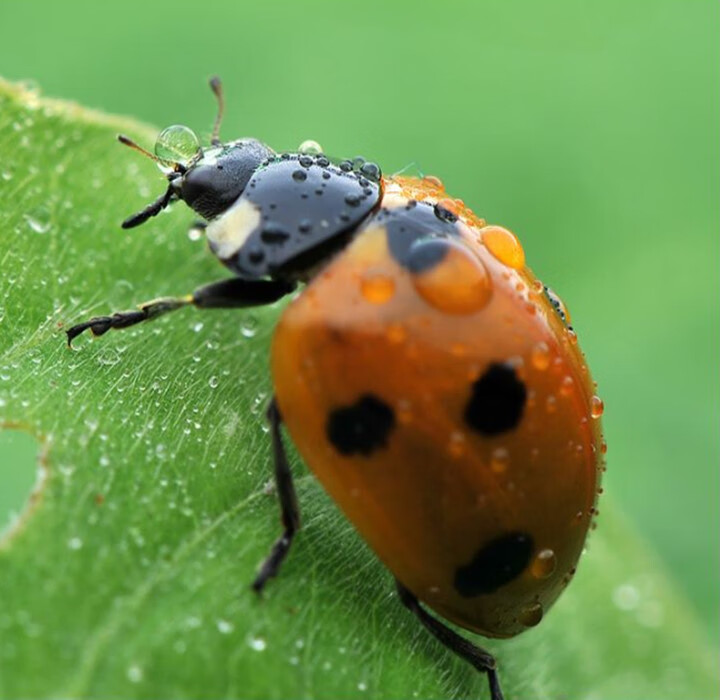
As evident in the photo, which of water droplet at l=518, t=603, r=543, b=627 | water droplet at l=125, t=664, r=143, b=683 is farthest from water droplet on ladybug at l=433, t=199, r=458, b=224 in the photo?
water droplet at l=125, t=664, r=143, b=683

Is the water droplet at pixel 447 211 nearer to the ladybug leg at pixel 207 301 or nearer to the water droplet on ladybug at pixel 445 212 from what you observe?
the water droplet on ladybug at pixel 445 212

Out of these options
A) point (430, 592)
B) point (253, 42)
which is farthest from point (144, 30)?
point (430, 592)

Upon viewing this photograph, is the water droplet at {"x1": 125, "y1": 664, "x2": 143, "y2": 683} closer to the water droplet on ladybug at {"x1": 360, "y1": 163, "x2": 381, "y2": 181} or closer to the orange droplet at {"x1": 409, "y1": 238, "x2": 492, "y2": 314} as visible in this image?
the orange droplet at {"x1": 409, "y1": 238, "x2": 492, "y2": 314}

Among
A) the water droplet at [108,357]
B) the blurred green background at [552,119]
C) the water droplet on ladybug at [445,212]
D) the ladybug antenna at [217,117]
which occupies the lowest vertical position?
the blurred green background at [552,119]

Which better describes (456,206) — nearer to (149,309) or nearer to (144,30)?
(149,309)

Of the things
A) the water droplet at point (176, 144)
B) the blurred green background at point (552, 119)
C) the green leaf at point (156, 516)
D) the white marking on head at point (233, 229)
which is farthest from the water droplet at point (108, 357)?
the blurred green background at point (552, 119)

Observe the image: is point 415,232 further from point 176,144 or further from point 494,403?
point 176,144

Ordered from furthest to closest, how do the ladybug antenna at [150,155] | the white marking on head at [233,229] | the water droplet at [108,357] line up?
1. the ladybug antenna at [150,155]
2. the white marking on head at [233,229]
3. the water droplet at [108,357]

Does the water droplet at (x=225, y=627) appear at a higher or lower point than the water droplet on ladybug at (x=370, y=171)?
lower
